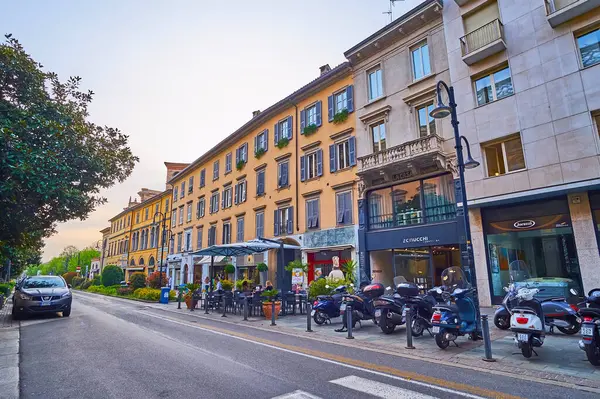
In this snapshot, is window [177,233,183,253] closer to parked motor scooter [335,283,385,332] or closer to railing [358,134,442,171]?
railing [358,134,442,171]

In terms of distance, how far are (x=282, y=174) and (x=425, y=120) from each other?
417 inches

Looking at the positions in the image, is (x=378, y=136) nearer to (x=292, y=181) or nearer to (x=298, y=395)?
(x=292, y=181)

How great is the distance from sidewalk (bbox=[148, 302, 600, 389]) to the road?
0.46 m

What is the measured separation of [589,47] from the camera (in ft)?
39.0

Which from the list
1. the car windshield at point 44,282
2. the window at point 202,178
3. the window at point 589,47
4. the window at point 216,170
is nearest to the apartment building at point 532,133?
the window at point 589,47

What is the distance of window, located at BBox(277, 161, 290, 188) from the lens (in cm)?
2334

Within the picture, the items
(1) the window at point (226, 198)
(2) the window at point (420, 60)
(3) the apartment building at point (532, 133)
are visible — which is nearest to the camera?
(3) the apartment building at point (532, 133)

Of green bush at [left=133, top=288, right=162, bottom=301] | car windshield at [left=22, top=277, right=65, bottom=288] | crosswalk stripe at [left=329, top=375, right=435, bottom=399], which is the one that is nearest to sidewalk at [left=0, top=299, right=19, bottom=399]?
car windshield at [left=22, top=277, right=65, bottom=288]

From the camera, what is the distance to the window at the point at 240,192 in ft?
Answer: 91.3

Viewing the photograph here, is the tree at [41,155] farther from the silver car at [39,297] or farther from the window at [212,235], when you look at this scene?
the window at [212,235]

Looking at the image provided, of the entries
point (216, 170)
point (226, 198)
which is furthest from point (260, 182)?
point (216, 170)

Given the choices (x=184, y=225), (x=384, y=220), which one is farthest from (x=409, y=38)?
(x=184, y=225)

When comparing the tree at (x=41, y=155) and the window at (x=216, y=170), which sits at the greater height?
the window at (x=216, y=170)

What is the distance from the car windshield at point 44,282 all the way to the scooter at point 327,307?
10.8m
